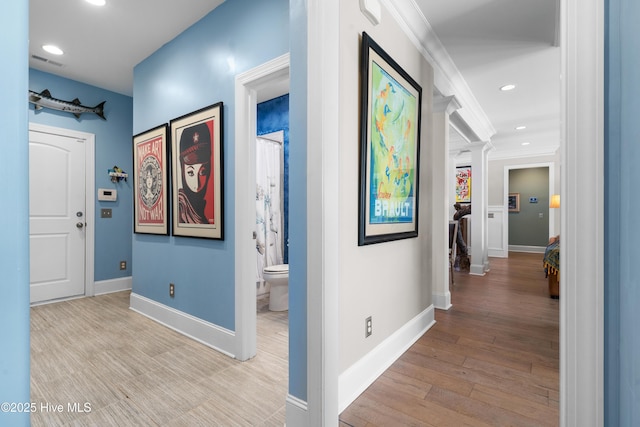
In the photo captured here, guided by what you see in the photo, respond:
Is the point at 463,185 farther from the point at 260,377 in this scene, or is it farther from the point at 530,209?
the point at 260,377

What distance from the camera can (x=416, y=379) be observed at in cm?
194

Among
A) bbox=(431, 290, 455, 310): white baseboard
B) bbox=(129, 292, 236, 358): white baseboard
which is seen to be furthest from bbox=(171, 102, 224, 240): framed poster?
bbox=(431, 290, 455, 310): white baseboard

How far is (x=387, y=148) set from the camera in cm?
205

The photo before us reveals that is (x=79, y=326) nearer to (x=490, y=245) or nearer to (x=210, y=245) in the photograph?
(x=210, y=245)

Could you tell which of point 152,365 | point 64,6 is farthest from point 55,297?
point 64,6

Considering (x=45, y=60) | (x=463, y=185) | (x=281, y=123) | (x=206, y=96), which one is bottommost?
(x=463, y=185)

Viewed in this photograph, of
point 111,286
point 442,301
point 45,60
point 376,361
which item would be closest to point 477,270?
point 442,301

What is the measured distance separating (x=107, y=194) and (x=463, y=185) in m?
8.08

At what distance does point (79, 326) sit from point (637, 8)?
408cm

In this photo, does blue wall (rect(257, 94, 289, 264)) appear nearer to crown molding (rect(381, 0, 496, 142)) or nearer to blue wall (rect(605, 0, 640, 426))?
crown molding (rect(381, 0, 496, 142))

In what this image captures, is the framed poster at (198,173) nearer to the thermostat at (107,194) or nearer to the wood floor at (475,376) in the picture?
the wood floor at (475,376)

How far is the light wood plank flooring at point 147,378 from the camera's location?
1.60 meters

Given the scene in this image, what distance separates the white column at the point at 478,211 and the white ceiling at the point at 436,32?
4.48ft

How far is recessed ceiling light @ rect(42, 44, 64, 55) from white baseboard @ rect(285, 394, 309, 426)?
4.04 metres
